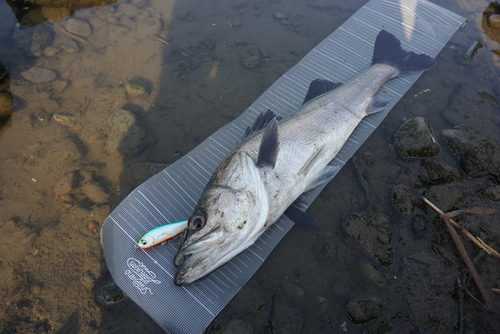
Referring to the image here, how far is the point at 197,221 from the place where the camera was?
304 centimetres

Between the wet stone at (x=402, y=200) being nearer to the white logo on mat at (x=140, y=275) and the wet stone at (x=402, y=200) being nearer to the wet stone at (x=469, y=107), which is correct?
the wet stone at (x=469, y=107)

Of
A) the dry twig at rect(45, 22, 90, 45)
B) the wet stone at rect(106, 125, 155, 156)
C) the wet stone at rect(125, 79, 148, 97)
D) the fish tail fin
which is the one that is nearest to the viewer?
the wet stone at rect(106, 125, 155, 156)

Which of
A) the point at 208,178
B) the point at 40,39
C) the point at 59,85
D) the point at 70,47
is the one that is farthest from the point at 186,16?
the point at 208,178

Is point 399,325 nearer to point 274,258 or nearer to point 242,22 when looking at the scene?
point 274,258

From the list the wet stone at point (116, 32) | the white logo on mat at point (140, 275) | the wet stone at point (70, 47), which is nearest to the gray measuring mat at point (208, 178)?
the white logo on mat at point (140, 275)

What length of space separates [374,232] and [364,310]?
42.1 inches

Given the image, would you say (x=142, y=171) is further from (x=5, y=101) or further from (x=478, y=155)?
(x=478, y=155)

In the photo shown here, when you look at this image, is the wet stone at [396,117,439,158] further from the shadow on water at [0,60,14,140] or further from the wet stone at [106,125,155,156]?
the shadow on water at [0,60,14,140]

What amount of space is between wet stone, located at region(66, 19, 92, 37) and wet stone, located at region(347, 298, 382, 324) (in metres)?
8.11

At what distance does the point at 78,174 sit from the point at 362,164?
16.5ft

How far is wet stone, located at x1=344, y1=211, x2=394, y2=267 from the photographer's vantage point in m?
3.68

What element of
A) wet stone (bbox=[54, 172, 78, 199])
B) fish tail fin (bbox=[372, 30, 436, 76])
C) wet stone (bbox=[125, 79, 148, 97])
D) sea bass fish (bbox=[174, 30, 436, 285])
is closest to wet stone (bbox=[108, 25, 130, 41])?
wet stone (bbox=[125, 79, 148, 97])

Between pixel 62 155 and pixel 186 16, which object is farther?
pixel 186 16

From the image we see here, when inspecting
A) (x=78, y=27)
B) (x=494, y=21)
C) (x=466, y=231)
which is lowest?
(x=78, y=27)
